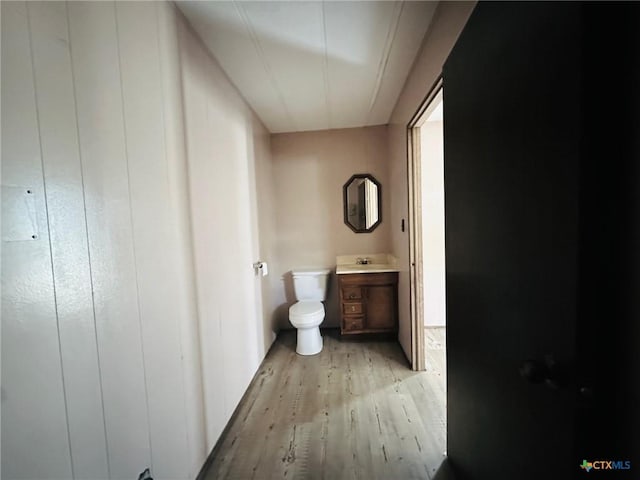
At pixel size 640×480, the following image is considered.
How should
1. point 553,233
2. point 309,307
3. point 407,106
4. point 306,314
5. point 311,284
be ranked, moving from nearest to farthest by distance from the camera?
point 553,233
point 407,106
point 306,314
point 309,307
point 311,284

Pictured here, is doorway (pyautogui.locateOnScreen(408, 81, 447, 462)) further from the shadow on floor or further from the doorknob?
the doorknob

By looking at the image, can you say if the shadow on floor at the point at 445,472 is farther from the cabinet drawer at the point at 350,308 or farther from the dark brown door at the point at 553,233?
the cabinet drawer at the point at 350,308

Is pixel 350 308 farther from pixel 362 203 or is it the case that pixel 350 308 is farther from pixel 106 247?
pixel 106 247

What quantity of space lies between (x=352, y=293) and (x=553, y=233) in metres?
2.18

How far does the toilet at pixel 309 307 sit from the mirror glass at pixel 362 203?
0.68 m

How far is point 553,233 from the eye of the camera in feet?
→ 1.96

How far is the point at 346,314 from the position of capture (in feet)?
8.85

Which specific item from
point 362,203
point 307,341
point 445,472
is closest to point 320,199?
point 362,203

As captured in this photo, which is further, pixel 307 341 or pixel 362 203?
pixel 362 203

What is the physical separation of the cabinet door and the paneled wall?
1632mm

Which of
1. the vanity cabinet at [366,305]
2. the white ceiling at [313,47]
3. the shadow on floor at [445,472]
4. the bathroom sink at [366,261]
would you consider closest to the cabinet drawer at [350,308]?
the vanity cabinet at [366,305]

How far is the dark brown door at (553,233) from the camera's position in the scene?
50cm

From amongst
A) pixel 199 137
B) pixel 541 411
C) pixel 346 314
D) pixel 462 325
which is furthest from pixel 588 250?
pixel 346 314

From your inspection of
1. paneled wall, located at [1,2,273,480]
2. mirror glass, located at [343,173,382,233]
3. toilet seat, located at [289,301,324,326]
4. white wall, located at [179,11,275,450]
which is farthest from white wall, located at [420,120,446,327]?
paneled wall, located at [1,2,273,480]
